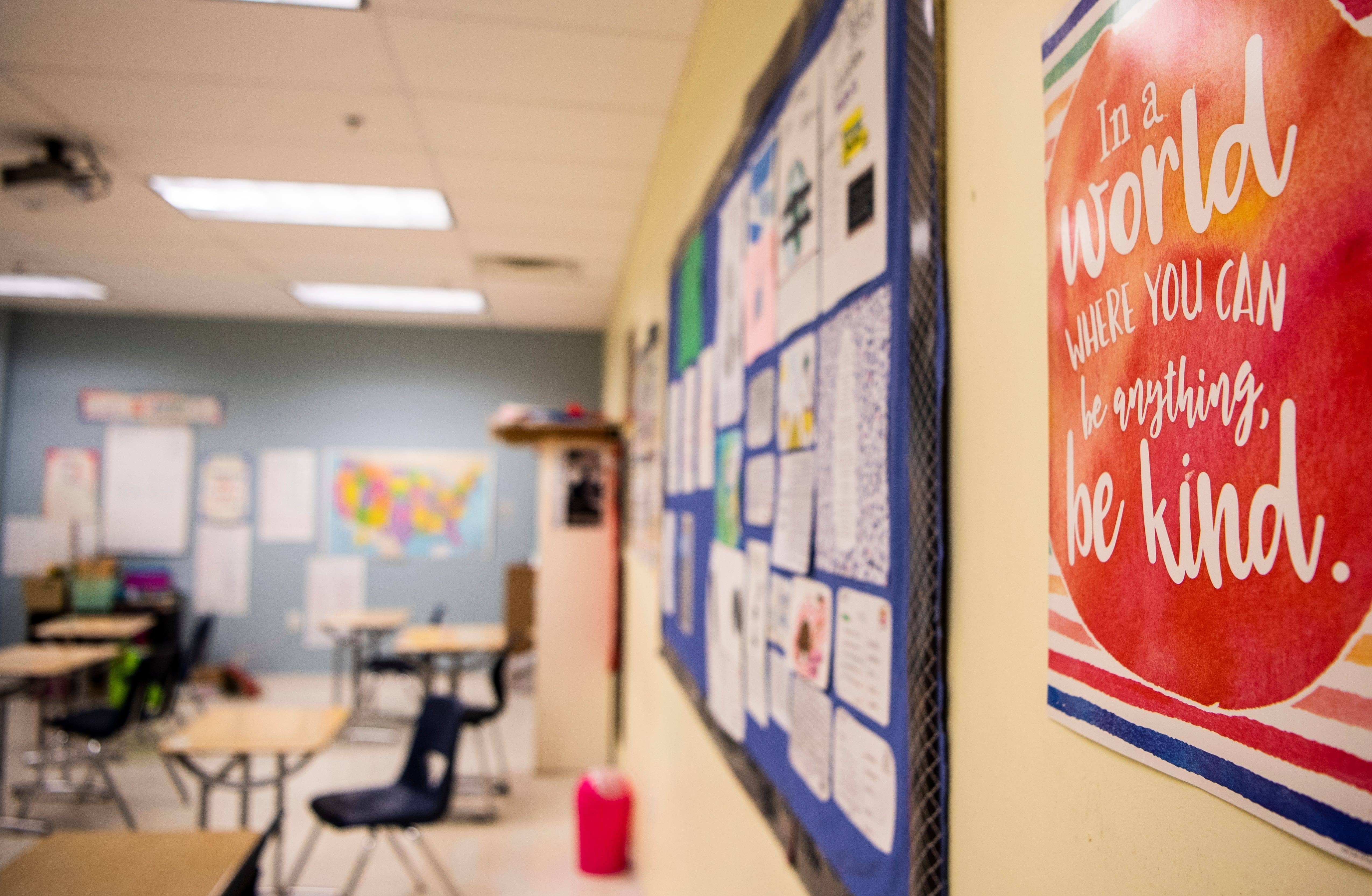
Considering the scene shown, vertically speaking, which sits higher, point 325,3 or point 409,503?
point 325,3

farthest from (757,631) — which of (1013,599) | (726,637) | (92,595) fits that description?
(92,595)

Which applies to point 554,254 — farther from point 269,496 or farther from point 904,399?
point 904,399

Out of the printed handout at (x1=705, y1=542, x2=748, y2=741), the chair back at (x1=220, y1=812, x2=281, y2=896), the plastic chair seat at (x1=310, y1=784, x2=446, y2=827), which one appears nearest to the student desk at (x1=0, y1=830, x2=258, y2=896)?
the chair back at (x1=220, y1=812, x2=281, y2=896)

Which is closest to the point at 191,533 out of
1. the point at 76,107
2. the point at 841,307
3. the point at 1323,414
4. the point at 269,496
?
the point at 269,496

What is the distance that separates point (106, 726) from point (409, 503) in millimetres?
3209

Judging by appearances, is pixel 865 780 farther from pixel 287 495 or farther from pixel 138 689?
pixel 287 495

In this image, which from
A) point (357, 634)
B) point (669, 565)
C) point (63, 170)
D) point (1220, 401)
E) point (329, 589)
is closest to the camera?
point (1220, 401)

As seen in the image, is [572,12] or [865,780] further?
[572,12]

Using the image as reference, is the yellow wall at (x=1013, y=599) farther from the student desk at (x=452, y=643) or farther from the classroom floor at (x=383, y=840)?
the student desk at (x=452, y=643)

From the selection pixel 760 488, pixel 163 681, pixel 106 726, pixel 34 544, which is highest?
pixel 760 488

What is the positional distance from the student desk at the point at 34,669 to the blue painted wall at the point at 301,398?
2.32 m

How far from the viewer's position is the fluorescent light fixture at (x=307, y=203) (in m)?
3.92

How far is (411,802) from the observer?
3.18 meters

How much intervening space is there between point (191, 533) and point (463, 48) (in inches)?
232
